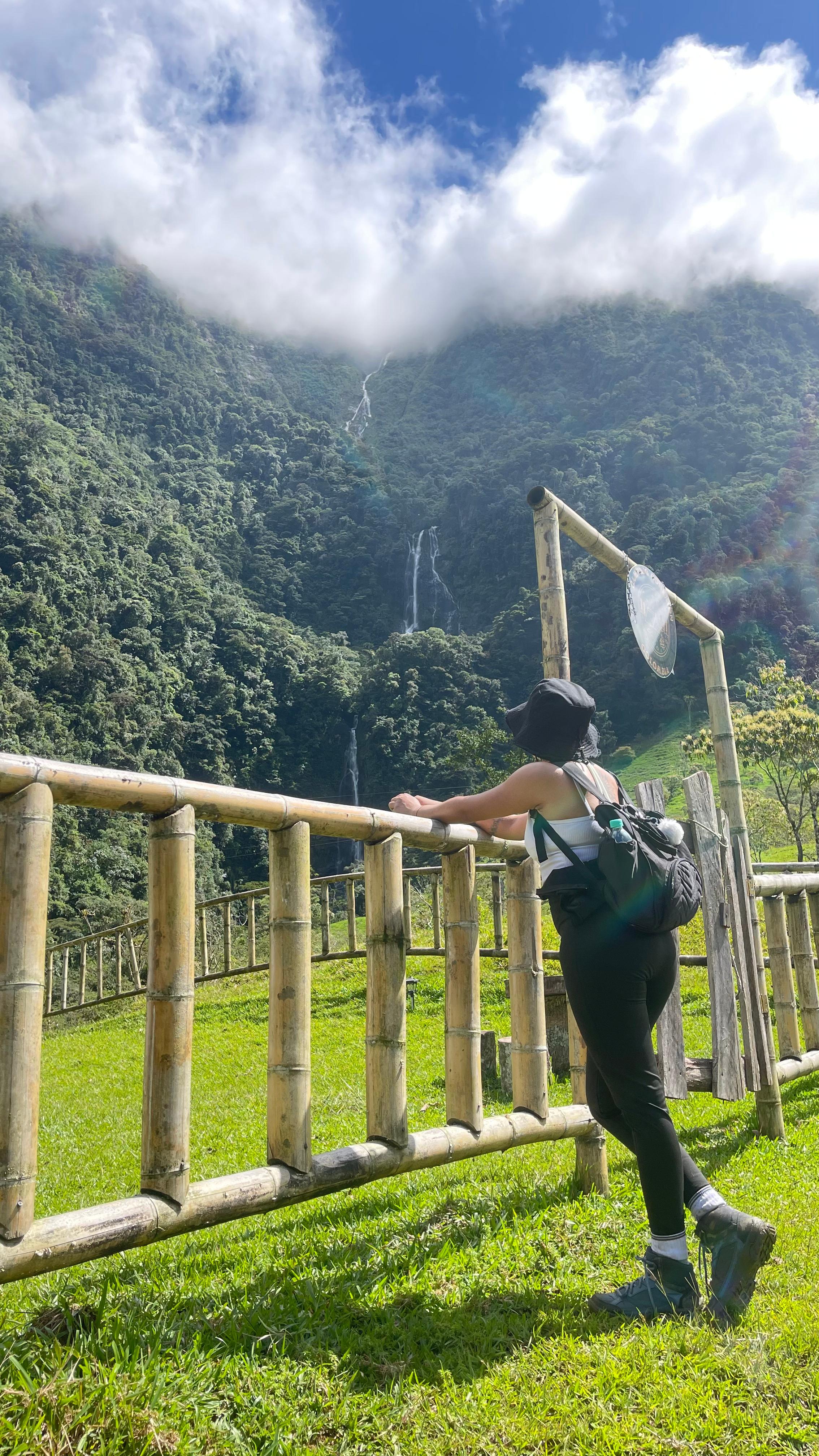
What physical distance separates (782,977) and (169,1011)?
182 inches

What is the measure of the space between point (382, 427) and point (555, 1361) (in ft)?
388

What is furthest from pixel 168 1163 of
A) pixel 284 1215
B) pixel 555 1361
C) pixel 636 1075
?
pixel 284 1215

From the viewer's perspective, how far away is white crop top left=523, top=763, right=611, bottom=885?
2.74 m

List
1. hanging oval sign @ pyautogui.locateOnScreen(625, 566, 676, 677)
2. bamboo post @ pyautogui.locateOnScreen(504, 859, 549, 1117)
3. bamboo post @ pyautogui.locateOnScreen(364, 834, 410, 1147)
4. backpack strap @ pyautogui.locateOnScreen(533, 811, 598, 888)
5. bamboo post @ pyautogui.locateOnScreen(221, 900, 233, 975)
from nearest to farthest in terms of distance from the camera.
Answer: backpack strap @ pyautogui.locateOnScreen(533, 811, 598, 888) < bamboo post @ pyautogui.locateOnScreen(364, 834, 410, 1147) < bamboo post @ pyautogui.locateOnScreen(504, 859, 549, 1117) < hanging oval sign @ pyautogui.locateOnScreen(625, 566, 676, 677) < bamboo post @ pyautogui.locateOnScreen(221, 900, 233, 975)

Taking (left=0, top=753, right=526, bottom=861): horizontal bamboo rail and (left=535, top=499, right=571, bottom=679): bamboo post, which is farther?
(left=535, top=499, right=571, bottom=679): bamboo post

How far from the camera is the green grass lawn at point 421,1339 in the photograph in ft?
6.47

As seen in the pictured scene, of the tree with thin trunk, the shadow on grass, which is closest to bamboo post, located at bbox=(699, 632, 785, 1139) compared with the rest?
the shadow on grass

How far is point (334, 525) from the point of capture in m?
92.2

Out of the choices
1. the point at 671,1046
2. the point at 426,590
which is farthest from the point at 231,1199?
the point at 426,590

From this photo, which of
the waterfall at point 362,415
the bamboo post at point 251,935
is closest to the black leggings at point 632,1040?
the bamboo post at point 251,935

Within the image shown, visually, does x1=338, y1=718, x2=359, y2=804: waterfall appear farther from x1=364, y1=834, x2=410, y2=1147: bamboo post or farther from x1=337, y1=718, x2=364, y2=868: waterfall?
x1=364, y1=834, x2=410, y2=1147: bamboo post

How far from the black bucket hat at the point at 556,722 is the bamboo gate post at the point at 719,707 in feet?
2.67

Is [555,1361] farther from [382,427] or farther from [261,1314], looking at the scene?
[382,427]

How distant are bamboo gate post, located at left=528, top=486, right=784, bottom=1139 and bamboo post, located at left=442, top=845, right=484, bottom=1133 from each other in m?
1.09
